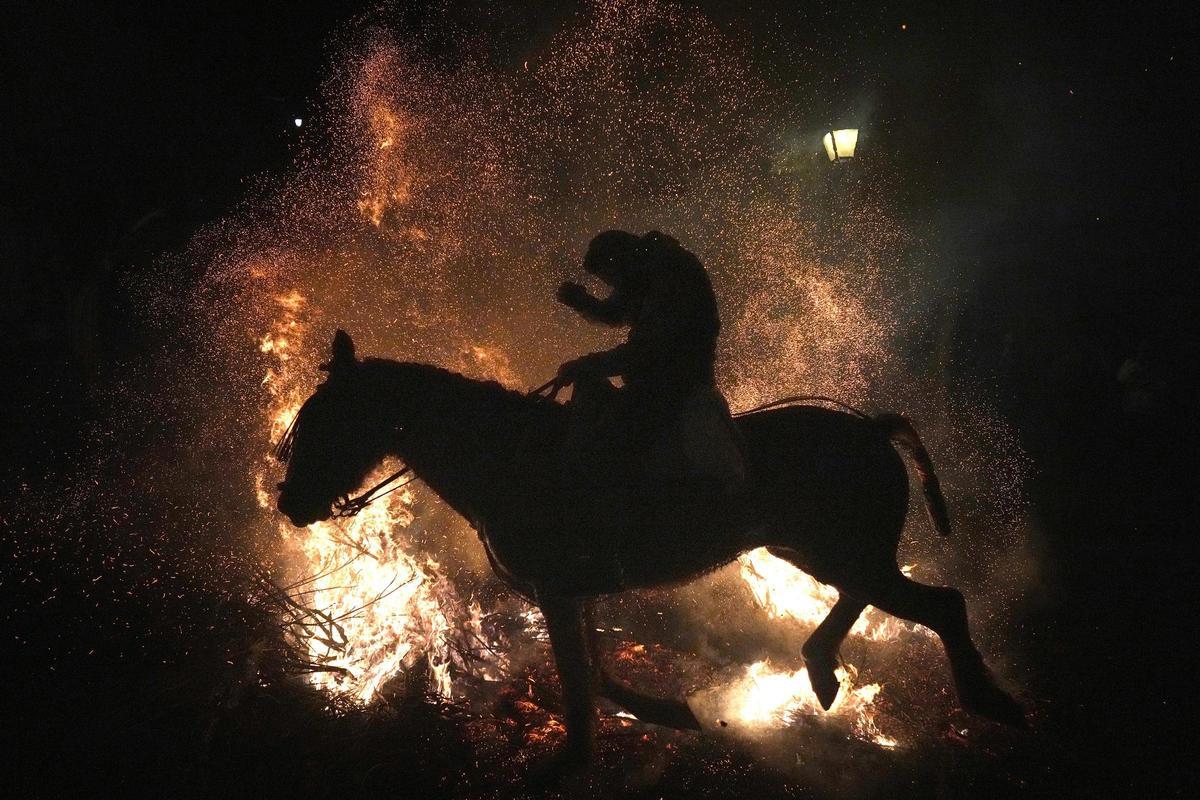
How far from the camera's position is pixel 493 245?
998 centimetres

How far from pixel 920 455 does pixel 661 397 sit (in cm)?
241

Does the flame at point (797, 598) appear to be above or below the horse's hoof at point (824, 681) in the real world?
above

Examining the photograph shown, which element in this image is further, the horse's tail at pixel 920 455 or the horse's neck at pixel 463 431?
the horse's tail at pixel 920 455

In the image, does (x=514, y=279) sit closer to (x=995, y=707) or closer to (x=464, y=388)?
(x=464, y=388)

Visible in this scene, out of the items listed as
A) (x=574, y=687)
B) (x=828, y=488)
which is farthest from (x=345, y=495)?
(x=828, y=488)

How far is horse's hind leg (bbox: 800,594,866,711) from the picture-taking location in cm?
443

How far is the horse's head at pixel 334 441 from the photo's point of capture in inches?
137

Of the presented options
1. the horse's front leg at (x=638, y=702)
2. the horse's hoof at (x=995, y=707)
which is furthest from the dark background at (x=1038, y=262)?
the horse's front leg at (x=638, y=702)

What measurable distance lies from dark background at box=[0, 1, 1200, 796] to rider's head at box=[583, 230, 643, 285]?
494cm

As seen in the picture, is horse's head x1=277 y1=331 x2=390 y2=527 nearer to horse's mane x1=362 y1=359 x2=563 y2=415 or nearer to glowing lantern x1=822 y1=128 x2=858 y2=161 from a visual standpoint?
horse's mane x1=362 y1=359 x2=563 y2=415

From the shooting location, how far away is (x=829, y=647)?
14.5 ft

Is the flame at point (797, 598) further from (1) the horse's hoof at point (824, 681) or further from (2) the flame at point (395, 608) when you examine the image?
(1) the horse's hoof at point (824, 681)

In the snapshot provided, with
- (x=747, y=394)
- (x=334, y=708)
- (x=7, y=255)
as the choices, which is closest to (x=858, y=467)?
(x=334, y=708)

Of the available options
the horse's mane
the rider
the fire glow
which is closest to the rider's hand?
the rider
